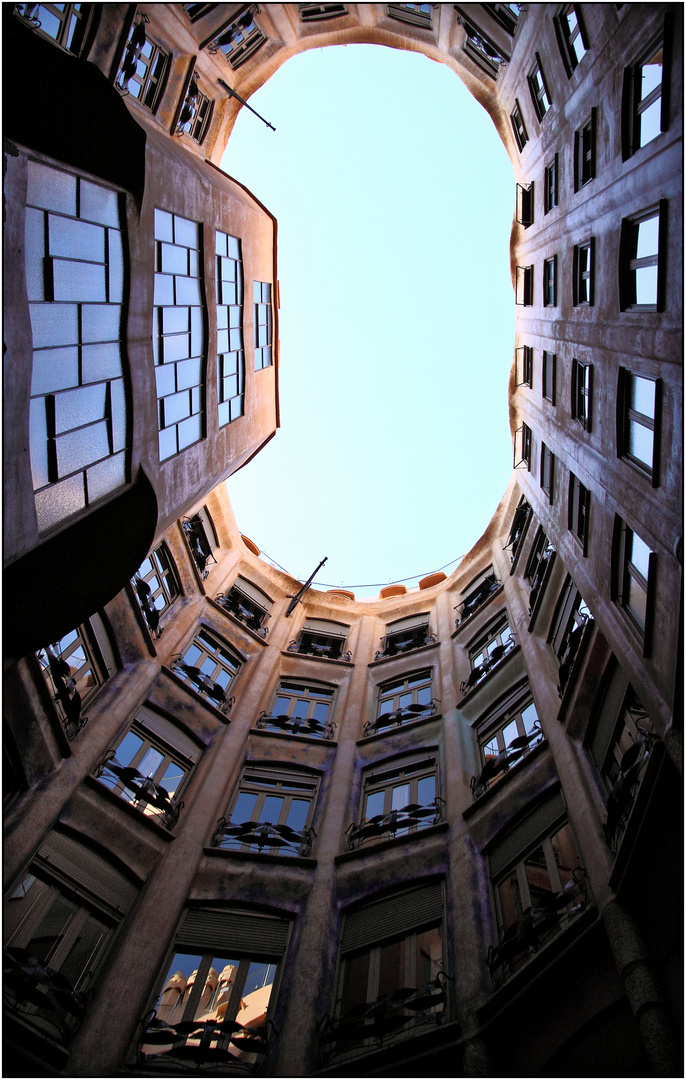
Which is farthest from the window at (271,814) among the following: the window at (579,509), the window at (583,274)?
the window at (583,274)

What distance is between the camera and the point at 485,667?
22438 millimetres

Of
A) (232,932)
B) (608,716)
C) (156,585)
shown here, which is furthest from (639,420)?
(156,585)

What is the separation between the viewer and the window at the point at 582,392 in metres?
16.7

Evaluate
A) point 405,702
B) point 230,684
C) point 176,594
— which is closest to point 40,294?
point 176,594

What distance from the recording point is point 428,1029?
12.2m

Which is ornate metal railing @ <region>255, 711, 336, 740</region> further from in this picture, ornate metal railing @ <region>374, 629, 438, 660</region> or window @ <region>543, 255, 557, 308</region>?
window @ <region>543, 255, 557, 308</region>

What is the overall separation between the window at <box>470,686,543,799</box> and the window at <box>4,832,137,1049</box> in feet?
30.4

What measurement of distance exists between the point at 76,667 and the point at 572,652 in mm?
12778

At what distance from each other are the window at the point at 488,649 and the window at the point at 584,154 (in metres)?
13.6

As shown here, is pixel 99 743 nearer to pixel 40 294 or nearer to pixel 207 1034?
pixel 207 1034

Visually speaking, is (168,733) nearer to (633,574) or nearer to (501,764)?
(501,764)

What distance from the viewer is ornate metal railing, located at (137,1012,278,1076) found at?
1233cm

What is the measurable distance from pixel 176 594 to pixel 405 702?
30.3 feet

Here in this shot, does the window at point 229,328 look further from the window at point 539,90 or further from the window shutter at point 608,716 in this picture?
the window shutter at point 608,716
